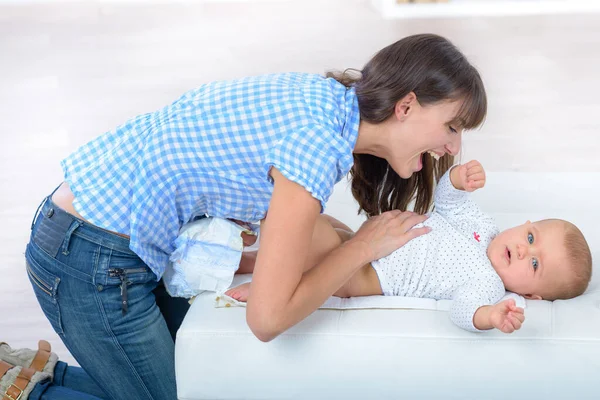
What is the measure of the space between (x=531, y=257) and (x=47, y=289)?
1194mm

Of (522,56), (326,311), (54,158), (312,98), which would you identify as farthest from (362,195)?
(522,56)

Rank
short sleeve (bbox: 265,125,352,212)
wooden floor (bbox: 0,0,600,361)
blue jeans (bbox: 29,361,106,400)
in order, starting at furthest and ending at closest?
wooden floor (bbox: 0,0,600,361) < blue jeans (bbox: 29,361,106,400) < short sleeve (bbox: 265,125,352,212)

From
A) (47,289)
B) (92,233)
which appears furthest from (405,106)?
(47,289)

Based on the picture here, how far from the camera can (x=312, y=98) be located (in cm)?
169

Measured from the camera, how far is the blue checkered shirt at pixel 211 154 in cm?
166

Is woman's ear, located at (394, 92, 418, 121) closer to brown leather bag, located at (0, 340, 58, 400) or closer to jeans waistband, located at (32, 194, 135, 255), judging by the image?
jeans waistband, located at (32, 194, 135, 255)

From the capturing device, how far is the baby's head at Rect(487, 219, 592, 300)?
1.97 metres

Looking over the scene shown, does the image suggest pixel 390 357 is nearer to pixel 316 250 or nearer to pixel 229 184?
pixel 316 250

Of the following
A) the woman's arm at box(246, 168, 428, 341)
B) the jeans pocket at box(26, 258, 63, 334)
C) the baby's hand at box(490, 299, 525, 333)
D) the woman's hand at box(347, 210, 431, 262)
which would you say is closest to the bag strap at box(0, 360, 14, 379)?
the jeans pocket at box(26, 258, 63, 334)

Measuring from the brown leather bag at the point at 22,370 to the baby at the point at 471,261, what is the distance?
22.9 inches

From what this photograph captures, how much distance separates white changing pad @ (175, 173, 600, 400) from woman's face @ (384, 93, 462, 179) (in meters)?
0.39

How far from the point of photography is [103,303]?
1831mm

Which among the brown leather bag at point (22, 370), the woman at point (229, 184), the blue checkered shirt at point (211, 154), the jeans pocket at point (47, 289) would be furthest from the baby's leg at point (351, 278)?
the brown leather bag at point (22, 370)

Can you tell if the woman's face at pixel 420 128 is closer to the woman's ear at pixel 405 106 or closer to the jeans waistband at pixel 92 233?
the woman's ear at pixel 405 106
